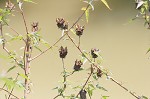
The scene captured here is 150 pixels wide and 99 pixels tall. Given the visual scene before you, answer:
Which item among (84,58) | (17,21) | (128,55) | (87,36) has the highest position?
(17,21)

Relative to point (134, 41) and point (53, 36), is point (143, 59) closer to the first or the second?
point (134, 41)

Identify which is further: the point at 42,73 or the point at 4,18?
the point at 42,73

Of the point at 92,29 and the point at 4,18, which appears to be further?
the point at 92,29

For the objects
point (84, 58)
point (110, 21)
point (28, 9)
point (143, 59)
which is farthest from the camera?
point (28, 9)

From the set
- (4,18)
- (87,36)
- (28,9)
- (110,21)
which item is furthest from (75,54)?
(4,18)

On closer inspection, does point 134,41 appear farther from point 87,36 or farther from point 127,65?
point 87,36

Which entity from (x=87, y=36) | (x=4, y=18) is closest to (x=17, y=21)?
(x=87, y=36)

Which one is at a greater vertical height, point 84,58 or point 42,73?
point 42,73

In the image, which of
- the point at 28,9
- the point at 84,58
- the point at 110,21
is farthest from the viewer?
the point at 28,9

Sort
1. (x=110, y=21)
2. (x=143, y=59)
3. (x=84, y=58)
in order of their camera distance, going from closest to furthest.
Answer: (x=84, y=58) → (x=143, y=59) → (x=110, y=21)
